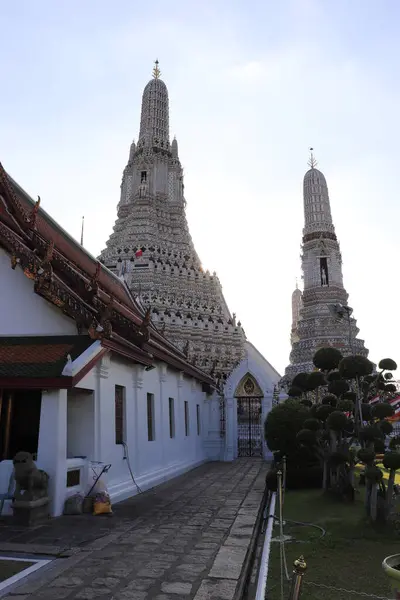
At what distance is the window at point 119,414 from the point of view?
1102 centimetres

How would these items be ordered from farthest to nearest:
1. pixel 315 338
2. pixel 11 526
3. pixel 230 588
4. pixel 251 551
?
pixel 315 338 → pixel 11 526 → pixel 251 551 → pixel 230 588

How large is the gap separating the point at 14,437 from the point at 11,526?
212 cm

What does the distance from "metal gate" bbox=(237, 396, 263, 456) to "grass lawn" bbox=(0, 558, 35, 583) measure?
15.0 m

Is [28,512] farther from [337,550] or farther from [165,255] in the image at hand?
[165,255]

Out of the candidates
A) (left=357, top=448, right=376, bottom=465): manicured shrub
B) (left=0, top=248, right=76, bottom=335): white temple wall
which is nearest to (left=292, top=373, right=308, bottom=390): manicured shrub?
(left=357, top=448, right=376, bottom=465): manicured shrub

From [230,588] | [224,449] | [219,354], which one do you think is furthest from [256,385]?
[219,354]

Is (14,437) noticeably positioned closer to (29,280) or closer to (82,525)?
(82,525)

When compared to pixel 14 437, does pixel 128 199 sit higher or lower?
higher

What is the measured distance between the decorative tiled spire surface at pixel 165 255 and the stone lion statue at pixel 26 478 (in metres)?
26.1

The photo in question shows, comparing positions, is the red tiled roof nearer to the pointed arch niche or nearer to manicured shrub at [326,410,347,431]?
manicured shrub at [326,410,347,431]

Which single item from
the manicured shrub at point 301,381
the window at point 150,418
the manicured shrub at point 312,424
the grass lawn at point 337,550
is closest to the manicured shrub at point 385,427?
the manicured shrub at point 312,424

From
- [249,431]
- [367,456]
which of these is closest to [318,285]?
[249,431]

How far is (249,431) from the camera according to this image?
21.8 metres

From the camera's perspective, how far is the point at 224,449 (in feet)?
65.6
